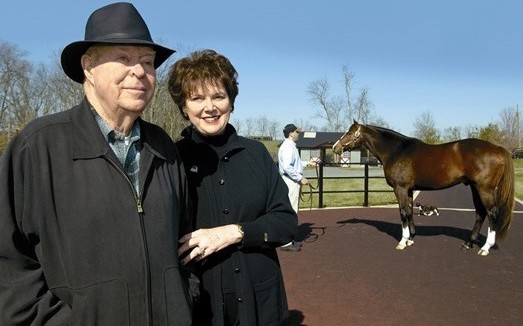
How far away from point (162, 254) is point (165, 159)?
1.11ft

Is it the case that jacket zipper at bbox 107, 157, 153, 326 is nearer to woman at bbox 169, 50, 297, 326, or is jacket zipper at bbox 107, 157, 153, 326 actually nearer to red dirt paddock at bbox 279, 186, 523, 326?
woman at bbox 169, 50, 297, 326

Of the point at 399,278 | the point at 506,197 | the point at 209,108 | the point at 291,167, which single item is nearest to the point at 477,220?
the point at 506,197

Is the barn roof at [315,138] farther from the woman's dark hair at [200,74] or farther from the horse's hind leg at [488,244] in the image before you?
the woman's dark hair at [200,74]

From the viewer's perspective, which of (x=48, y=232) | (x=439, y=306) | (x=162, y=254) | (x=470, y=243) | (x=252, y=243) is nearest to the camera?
(x=48, y=232)

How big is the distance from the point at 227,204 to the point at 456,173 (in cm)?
661

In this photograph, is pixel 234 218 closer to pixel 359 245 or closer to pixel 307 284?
pixel 307 284

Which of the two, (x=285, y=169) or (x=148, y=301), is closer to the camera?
(x=148, y=301)

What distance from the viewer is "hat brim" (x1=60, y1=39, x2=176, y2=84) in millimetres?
1439

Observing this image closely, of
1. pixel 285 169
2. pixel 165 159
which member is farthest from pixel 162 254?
pixel 285 169

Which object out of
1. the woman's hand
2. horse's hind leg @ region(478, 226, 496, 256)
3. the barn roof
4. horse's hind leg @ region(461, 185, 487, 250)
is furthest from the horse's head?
the barn roof

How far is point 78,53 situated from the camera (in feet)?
5.01

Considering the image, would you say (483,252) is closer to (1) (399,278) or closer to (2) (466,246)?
(2) (466,246)

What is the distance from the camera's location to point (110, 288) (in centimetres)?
137

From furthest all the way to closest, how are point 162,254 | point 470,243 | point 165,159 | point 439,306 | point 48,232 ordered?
point 470,243, point 439,306, point 165,159, point 162,254, point 48,232
